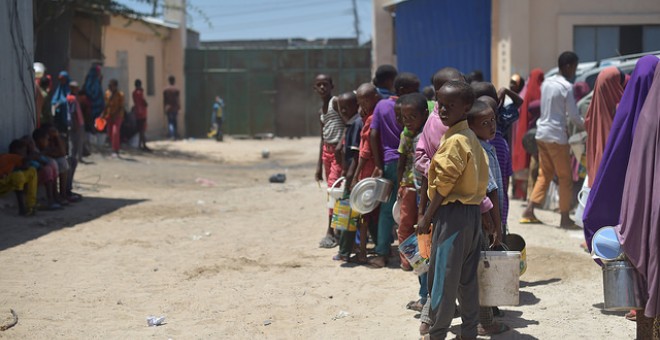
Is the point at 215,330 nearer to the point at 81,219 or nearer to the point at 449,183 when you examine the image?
the point at 449,183

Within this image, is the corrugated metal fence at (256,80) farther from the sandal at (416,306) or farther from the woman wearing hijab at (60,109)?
the sandal at (416,306)

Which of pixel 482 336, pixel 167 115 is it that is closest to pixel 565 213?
pixel 482 336

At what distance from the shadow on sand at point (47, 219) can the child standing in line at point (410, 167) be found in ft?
13.8

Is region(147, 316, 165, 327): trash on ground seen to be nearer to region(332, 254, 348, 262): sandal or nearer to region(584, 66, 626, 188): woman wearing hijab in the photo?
region(332, 254, 348, 262): sandal

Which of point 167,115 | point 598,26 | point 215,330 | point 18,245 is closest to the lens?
point 215,330

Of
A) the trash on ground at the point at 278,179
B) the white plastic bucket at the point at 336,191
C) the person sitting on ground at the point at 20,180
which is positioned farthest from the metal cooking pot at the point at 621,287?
the trash on ground at the point at 278,179

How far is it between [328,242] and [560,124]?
2.61m

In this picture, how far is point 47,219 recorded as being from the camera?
34.5ft

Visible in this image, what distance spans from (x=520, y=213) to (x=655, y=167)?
5.96m

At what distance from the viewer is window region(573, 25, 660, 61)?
1589 centimetres

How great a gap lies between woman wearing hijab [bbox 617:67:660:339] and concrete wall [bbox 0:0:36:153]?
8225 mm

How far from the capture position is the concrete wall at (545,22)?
1545 centimetres

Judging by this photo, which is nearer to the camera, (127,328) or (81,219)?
(127,328)

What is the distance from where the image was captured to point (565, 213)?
31.4 feet
